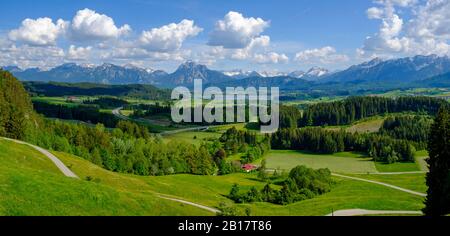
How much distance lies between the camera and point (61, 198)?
4353 cm

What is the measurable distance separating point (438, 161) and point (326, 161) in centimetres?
11731

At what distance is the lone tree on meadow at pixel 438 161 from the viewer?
5994cm

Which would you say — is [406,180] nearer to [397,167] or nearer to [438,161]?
[397,167]

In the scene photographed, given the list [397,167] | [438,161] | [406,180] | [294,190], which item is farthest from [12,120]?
[397,167]

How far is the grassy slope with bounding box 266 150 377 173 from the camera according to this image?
163 meters

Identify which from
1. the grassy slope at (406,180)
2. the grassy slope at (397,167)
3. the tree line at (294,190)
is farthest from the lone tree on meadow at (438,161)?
the grassy slope at (397,167)

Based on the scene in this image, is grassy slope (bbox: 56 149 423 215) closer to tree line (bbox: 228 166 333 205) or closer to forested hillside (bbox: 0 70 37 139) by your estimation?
tree line (bbox: 228 166 333 205)

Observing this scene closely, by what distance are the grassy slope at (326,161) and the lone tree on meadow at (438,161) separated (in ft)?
315

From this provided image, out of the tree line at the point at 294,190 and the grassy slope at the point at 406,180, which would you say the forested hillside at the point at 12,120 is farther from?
the grassy slope at the point at 406,180

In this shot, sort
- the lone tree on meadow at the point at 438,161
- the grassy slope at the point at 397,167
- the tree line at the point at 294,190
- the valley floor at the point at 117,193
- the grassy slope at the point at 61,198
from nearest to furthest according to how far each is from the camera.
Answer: the grassy slope at the point at 61,198, the valley floor at the point at 117,193, the lone tree on meadow at the point at 438,161, the tree line at the point at 294,190, the grassy slope at the point at 397,167

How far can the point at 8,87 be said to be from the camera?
467ft
